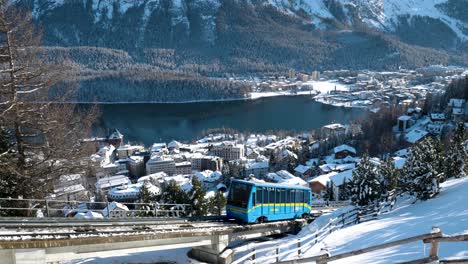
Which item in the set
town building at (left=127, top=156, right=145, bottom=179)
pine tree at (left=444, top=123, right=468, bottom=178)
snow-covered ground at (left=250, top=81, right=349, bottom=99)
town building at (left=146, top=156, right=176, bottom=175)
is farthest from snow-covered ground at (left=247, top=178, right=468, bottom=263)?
snow-covered ground at (left=250, top=81, right=349, bottom=99)

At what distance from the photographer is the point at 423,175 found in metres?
16.5

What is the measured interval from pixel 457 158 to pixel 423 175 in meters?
6.99

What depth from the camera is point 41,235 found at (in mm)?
7000

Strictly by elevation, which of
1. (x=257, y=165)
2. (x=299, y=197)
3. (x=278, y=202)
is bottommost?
(x=257, y=165)

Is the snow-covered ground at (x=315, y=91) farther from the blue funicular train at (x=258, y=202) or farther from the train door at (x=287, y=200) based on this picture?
the blue funicular train at (x=258, y=202)

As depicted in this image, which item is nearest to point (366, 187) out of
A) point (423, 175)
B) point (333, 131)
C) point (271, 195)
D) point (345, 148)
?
point (423, 175)

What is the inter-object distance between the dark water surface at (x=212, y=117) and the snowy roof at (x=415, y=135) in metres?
25.8

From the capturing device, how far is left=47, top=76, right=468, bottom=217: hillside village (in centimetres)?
4878

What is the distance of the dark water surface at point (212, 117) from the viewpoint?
3187 inches

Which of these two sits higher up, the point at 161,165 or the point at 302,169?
the point at 302,169

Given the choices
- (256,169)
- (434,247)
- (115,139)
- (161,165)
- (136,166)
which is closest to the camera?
(434,247)

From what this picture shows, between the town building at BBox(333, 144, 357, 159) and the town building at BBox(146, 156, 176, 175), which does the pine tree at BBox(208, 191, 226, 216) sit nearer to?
the town building at BBox(333, 144, 357, 159)

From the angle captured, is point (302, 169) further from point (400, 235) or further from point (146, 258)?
point (146, 258)

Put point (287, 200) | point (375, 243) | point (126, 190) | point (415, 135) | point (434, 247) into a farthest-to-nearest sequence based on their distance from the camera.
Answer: point (415, 135)
point (126, 190)
point (287, 200)
point (375, 243)
point (434, 247)
